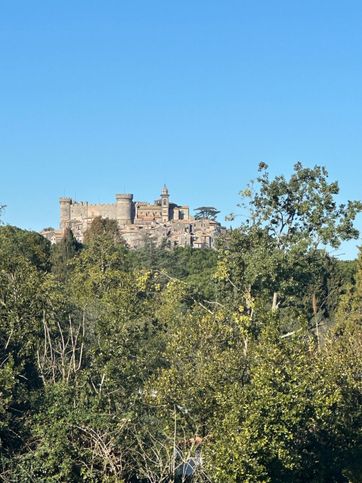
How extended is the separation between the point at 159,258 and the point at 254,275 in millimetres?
44764

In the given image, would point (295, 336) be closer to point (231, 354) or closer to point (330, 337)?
point (231, 354)

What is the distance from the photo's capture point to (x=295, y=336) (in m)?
16.4

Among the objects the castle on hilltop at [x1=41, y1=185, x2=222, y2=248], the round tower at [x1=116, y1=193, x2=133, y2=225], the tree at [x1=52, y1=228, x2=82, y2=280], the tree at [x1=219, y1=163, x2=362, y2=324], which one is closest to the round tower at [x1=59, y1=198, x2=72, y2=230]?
the castle on hilltop at [x1=41, y1=185, x2=222, y2=248]

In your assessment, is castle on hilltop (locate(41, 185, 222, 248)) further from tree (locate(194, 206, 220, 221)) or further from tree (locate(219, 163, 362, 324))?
tree (locate(219, 163, 362, 324))

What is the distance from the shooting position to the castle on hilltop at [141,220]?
116562 mm

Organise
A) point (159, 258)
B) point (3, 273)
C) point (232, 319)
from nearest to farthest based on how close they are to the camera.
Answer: point (3, 273) → point (232, 319) → point (159, 258)

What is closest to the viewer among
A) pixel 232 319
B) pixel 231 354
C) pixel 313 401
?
pixel 313 401

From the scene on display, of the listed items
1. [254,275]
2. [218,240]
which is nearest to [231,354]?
[254,275]

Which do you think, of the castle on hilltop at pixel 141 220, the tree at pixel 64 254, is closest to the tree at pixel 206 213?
the castle on hilltop at pixel 141 220

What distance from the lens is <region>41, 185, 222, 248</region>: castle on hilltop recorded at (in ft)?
382

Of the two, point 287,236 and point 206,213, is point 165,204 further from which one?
point 287,236

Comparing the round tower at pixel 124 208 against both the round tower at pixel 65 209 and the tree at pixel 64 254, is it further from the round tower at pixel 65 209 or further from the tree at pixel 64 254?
the tree at pixel 64 254

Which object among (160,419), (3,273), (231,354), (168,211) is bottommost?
(160,419)

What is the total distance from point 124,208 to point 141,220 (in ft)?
9.94
